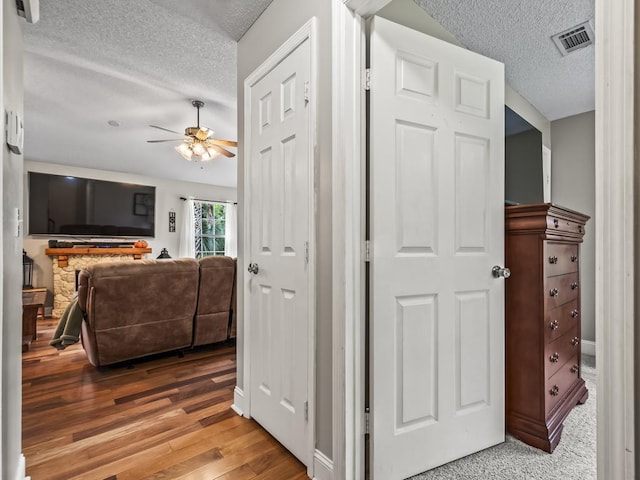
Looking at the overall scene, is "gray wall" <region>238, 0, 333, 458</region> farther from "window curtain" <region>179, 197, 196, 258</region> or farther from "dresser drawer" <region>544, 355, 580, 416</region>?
"window curtain" <region>179, 197, 196, 258</region>

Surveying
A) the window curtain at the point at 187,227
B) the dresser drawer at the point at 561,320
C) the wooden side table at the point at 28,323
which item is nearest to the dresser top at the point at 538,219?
the dresser drawer at the point at 561,320

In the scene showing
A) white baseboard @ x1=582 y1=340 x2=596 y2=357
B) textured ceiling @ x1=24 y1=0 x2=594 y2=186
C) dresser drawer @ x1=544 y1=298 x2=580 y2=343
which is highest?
textured ceiling @ x1=24 y1=0 x2=594 y2=186

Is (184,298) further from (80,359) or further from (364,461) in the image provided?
(364,461)

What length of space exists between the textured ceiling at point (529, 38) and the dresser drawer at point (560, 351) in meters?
1.88

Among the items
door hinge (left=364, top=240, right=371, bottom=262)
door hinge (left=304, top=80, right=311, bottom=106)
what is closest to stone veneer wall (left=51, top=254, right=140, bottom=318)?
door hinge (left=304, top=80, right=311, bottom=106)

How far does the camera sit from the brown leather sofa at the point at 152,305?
259 cm

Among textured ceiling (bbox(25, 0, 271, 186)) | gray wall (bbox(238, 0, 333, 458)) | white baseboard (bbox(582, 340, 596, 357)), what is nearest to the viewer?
gray wall (bbox(238, 0, 333, 458))

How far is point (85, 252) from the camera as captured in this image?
5.48m

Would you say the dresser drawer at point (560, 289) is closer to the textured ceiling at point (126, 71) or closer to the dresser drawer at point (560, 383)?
the dresser drawer at point (560, 383)

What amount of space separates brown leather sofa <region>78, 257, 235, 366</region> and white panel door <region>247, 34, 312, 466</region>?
4.19 feet

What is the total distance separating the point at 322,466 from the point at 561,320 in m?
1.51

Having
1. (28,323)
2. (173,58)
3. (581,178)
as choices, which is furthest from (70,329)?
(581,178)

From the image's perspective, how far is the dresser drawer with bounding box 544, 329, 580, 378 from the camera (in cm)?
168

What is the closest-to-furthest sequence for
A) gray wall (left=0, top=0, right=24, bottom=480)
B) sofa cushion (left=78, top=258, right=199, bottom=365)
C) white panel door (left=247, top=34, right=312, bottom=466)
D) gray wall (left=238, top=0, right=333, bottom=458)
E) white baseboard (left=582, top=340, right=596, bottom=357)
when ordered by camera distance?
gray wall (left=0, top=0, right=24, bottom=480)
gray wall (left=238, top=0, right=333, bottom=458)
white panel door (left=247, top=34, right=312, bottom=466)
sofa cushion (left=78, top=258, right=199, bottom=365)
white baseboard (left=582, top=340, right=596, bottom=357)
